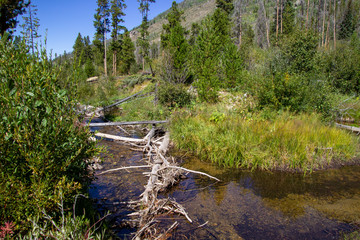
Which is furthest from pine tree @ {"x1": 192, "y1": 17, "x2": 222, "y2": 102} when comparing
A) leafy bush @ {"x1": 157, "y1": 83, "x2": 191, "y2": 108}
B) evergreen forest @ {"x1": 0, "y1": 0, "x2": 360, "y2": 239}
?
leafy bush @ {"x1": 157, "y1": 83, "x2": 191, "y2": 108}

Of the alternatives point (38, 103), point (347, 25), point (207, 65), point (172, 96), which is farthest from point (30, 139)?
point (347, 25)

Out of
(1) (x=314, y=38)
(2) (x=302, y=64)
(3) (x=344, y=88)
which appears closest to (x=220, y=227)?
(2) (x=302, y=64)

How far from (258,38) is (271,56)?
131ft

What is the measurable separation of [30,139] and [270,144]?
5.78m

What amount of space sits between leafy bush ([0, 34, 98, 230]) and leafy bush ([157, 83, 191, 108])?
332 inches

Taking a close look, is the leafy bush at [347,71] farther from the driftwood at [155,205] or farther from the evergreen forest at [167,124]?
the driftwood at [155,205]

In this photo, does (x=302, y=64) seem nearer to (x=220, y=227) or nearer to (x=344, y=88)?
(x=344, y=88)

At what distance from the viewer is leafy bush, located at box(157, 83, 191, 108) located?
37.0 ft

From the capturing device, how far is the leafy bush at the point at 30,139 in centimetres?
242

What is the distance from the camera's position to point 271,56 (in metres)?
13.5

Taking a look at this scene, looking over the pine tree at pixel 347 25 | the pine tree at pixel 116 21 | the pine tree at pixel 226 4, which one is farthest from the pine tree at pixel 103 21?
the pine tree at pixel 347 25

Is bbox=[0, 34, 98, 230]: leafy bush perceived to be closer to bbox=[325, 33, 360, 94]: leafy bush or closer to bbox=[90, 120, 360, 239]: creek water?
bbox=[90, 120, 360, 239]: creek water

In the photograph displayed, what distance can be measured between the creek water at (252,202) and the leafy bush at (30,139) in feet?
2.61

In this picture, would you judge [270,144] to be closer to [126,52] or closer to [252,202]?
[252,202]
